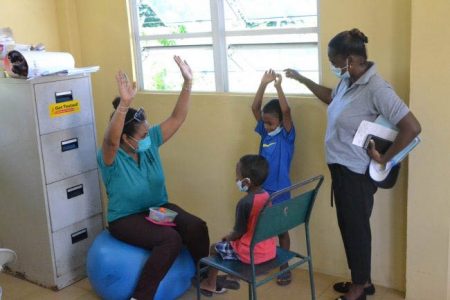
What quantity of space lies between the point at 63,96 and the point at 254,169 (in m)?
1.40

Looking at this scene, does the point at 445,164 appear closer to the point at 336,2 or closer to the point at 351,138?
the point at 351,138

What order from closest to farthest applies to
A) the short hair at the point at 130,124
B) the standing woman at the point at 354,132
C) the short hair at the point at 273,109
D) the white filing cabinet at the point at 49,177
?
the standing woman at the point at 354,132, the short hair at the point at 130,124, the short hair at the point at 273,109, the white filing cabinet at the point at 49,177

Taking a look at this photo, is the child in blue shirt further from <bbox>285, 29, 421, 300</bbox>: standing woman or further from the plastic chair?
the plastic chair

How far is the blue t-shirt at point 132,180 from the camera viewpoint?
10.0ft

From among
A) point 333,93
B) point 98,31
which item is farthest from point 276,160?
point 98,31

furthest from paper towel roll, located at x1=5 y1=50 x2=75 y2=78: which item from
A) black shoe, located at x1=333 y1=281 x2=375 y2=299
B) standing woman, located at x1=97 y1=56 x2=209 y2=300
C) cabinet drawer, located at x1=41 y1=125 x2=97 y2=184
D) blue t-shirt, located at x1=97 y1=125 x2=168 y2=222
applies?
black shoe, located at x1=333 y1=281 x2=375 y2=299

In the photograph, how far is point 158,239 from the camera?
2932mm

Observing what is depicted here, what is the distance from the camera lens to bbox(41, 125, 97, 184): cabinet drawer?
10.6 feet

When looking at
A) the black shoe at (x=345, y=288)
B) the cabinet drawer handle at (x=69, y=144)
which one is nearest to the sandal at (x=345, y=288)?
the black shoe at (x=345, y=288)

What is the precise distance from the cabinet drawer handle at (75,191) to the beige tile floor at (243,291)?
0.58 metres

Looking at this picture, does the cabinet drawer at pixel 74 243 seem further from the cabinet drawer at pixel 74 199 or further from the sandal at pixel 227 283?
the sandal at pixel 227 283

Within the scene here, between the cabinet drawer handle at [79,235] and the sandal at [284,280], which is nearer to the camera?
the sandal at [284,280]

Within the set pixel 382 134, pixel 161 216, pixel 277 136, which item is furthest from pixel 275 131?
pixel 161 216

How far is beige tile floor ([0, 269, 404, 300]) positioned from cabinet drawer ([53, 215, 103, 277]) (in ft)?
0.45
